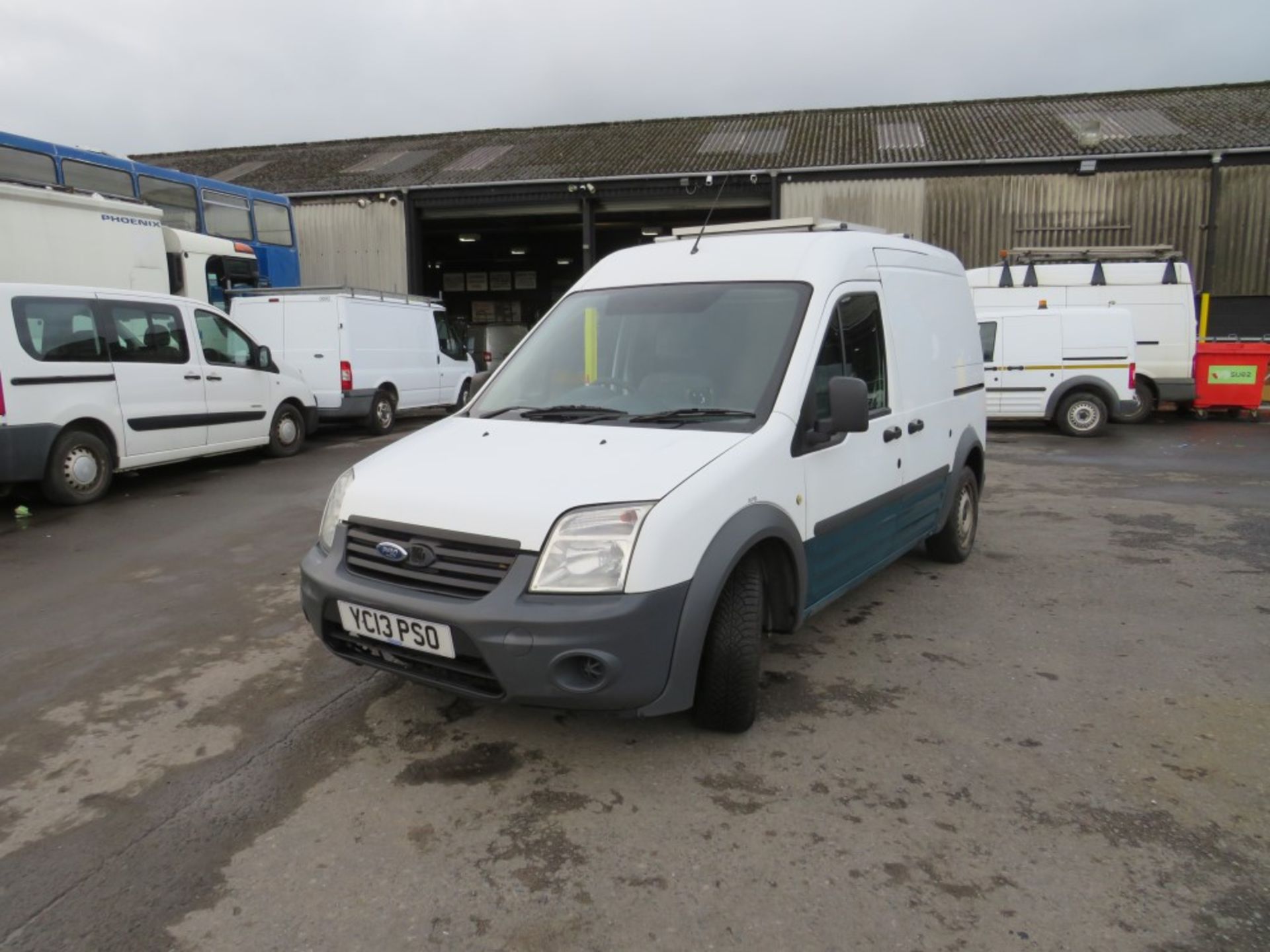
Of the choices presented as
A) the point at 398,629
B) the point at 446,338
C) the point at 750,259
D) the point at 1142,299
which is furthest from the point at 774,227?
the point at 1142,299

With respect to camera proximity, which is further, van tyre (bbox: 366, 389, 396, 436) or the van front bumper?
van tyre (bbox: 366, 389, 396, 436)

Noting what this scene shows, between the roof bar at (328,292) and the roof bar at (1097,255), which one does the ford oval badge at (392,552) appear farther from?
the roof bar at (1097,255)

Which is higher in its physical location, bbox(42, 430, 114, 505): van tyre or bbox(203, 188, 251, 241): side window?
bbox(203, 188, 251, 241): side window

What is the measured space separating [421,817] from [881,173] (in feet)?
67.7

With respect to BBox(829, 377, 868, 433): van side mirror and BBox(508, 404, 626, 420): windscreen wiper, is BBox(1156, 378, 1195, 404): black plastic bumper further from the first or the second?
BBox(508, 404, 626, 420): windscreen wiper

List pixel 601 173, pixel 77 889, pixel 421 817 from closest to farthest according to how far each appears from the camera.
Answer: pixel 77 889, pixel 421 817, pixel 601 173

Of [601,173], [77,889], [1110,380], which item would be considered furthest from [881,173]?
[77,889]

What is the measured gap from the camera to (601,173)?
21828mm

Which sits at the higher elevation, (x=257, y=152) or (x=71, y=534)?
(x=257, y=152)

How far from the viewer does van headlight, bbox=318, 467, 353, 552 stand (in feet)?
11.0

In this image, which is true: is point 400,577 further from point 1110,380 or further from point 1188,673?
point 1110,380

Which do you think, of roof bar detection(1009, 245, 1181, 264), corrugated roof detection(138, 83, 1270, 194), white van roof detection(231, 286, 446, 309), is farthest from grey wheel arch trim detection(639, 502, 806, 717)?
corrugated roof detection(138, 83, 1270, 194)

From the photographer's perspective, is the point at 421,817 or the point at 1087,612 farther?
the point at 1087,612

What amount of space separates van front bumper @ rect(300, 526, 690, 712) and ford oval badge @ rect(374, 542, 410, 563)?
0.14 metres
